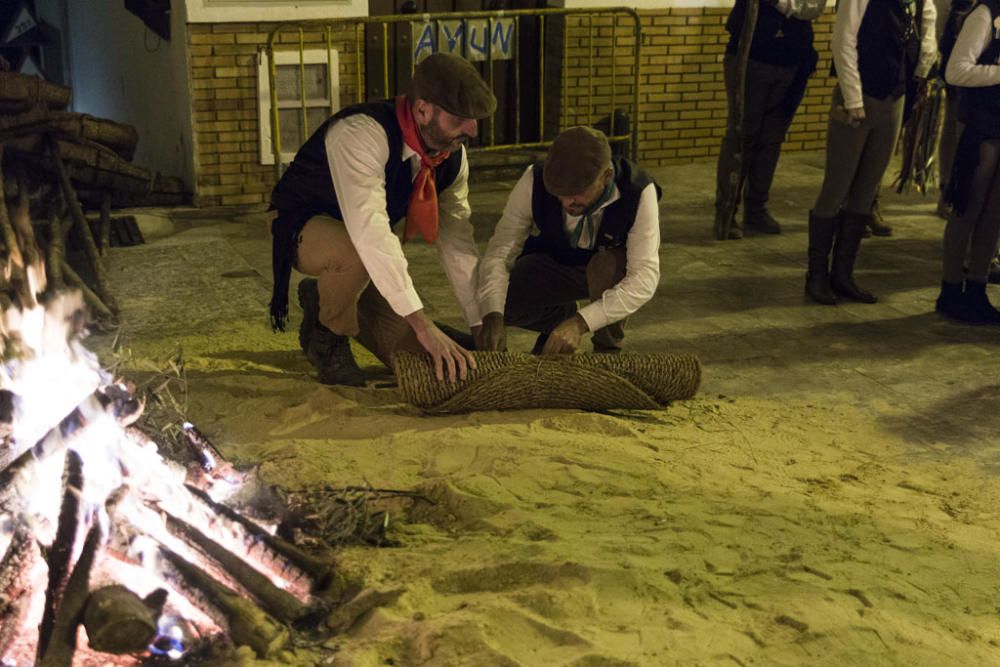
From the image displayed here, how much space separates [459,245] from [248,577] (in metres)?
2.47

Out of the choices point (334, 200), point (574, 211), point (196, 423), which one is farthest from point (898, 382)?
point (196, 423)

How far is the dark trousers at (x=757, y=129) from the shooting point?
8.33 meters

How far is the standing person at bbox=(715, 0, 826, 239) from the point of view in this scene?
8227 millimetres

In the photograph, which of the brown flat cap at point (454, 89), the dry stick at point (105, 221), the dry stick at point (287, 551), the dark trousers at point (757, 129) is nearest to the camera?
the dry stick at point (287, 551)

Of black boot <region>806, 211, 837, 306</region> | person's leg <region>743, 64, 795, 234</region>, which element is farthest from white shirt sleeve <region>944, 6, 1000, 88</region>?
person's leg <region>743, 64, 795, 234</region>

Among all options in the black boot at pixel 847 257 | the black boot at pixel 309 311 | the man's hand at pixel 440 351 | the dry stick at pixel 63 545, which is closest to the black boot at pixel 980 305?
the black boot at pixel 847 257

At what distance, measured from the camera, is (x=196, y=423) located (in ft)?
16.3

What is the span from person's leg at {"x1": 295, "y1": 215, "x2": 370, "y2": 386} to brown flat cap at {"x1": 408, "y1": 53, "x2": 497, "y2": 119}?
2.69 ft

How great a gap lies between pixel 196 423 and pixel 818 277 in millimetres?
3876

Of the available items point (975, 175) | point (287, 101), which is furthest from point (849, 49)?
point (287, 101)

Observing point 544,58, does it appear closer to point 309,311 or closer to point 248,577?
point 309,311

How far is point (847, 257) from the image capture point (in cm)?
708

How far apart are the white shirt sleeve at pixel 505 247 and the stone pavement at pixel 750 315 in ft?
2.58

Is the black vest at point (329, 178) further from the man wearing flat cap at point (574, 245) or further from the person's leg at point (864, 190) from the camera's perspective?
the person's leg at point (864, 190)
